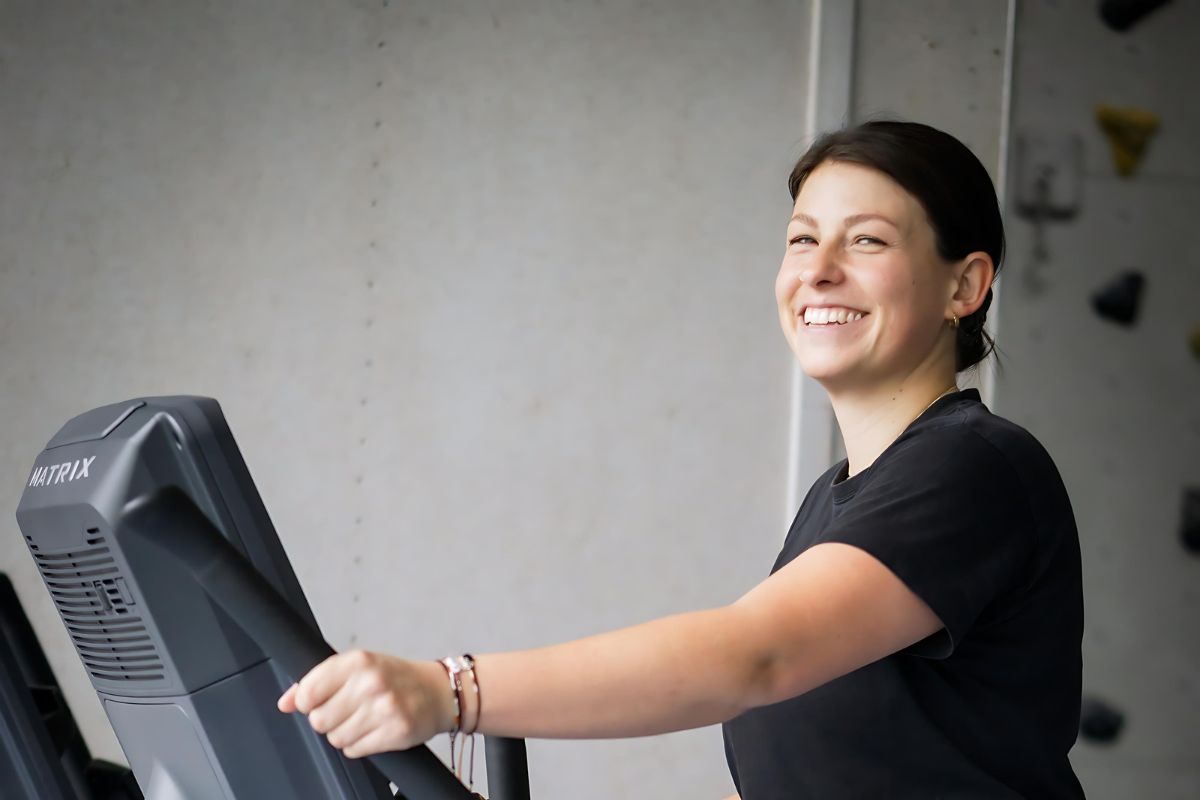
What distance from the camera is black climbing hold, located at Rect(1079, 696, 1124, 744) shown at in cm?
327

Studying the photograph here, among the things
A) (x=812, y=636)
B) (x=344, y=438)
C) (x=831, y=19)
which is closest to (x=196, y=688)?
(x=812, y=636)

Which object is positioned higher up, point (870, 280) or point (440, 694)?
point (870, 280)

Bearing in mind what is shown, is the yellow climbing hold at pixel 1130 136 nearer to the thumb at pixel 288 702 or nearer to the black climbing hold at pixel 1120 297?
the black climbing hold at pixel 1120 297

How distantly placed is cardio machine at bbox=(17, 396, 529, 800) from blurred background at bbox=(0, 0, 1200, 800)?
2.31m

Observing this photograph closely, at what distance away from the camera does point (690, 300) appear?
327cm

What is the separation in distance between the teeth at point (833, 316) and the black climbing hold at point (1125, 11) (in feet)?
8.16

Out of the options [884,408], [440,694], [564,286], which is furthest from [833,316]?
[564,286]

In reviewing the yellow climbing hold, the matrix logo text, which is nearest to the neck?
the matrix logo text

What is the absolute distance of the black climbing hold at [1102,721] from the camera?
3.27 m

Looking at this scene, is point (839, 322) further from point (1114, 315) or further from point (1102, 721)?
point (1102, 721)

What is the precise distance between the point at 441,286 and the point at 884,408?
2.08m

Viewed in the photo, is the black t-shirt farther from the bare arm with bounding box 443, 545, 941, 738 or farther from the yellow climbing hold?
the yellow climbing hold

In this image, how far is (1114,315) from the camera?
3279 millimetres

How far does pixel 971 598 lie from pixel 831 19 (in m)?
2.59
